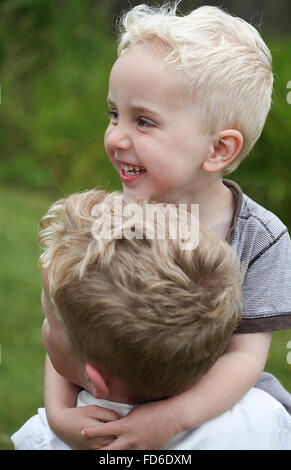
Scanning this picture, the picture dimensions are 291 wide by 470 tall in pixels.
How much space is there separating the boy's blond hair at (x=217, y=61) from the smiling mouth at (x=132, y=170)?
26 cm

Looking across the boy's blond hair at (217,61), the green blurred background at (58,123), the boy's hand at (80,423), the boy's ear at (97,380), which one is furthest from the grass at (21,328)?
the boy's blond hair at (217,61)

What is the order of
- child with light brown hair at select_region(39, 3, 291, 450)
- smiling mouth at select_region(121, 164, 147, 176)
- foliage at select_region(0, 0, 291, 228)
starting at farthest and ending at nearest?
foliage at select_region(0, 0, 291, 228), smiling mouth at select_region(121, 164, 147, 176), child with light brown hair at select_region(39, 3, 291, 450)

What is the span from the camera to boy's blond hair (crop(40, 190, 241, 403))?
6.91 feet

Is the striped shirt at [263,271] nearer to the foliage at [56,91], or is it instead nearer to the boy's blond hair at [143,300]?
the boy's blond hair at [143,300]

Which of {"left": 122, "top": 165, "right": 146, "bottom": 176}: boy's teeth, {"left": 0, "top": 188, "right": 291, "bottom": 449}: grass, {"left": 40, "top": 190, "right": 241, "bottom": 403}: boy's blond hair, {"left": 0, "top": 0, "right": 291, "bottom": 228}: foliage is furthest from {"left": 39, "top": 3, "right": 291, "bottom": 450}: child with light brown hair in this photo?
{"left": 0, "top": 0, "right": 291, "bottom": 228}: foliage

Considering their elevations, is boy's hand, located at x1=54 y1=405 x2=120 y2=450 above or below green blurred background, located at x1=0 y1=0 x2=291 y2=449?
below

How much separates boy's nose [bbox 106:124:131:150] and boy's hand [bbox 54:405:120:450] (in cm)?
90

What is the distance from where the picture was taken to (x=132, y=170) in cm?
270

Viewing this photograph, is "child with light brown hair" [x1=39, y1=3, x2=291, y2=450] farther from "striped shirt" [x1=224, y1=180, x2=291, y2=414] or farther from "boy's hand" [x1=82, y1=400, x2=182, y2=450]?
"boy's hand" [x1=82, y1=400, x2=182, y2=450]

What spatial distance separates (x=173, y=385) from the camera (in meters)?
2.25

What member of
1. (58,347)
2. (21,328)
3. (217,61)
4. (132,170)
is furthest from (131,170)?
(21,328)

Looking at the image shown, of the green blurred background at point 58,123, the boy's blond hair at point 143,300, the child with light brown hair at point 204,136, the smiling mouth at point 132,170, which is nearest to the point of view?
the boy's blond hair at point 143,300

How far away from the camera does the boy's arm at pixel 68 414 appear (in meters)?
2.37

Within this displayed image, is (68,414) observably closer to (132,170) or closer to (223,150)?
(132,170)
